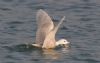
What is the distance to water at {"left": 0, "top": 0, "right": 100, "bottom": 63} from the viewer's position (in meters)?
17.2

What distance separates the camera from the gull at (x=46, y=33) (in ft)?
58.5

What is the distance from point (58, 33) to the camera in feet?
63.8

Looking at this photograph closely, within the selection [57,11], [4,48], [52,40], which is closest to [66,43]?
[52,40]

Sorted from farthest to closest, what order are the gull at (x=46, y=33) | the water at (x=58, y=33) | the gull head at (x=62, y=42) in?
the gull head at (x=62, y=42) < the gull at (x=46, y=33) < the water at (x=58, y=33)

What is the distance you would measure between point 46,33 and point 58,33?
1.58m

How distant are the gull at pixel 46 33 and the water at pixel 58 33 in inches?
7.1

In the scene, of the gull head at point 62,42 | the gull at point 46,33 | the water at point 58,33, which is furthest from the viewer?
the gull head at point 62,42

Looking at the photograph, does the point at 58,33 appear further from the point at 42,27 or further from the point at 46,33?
the point at 46,33

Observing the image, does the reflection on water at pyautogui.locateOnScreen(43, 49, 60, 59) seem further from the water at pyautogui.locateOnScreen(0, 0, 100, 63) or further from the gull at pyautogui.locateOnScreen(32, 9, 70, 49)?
the gull at pyautogui.locateOnScreen(32, 9, 70, 49)

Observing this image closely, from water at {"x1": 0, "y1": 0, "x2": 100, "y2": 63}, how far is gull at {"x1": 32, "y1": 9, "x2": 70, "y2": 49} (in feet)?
0.59

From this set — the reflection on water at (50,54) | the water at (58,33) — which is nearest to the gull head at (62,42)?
the water at (58,33)

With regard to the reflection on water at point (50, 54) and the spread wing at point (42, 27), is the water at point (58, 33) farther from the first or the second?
the spread wing at point (42, 27)

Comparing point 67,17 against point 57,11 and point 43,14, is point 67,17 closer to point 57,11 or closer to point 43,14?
point 57,11

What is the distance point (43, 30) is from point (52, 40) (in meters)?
0.35
